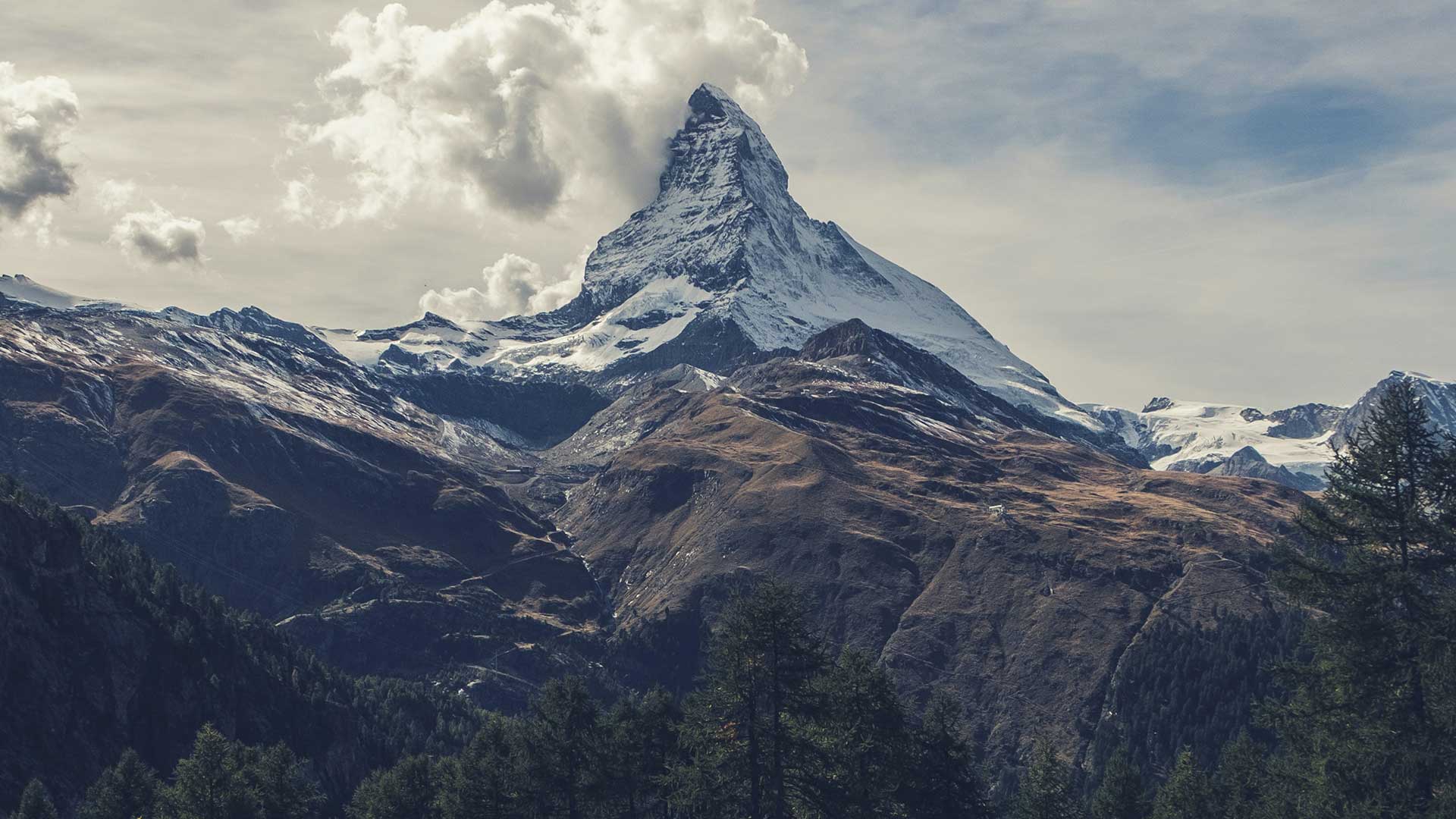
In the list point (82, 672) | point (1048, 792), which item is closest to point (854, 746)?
point (1048, 792)

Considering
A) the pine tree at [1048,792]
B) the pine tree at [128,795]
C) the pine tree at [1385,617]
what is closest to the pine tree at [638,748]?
the pine tree at [1048,792]

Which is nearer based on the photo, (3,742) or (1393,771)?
(1393,771)

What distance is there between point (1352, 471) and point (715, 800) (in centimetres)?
3583

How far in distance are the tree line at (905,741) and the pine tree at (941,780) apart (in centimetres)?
15

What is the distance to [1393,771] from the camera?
163ft

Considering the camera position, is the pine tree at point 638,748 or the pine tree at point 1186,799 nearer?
the pine tree at point 638,748

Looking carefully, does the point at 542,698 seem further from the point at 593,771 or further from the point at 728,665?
the point at 728,665

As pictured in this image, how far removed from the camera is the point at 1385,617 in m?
49.8

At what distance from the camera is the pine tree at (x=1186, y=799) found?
9475 cm

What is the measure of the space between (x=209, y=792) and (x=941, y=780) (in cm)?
4407

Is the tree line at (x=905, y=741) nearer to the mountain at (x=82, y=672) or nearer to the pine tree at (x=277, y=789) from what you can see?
the pine tree at (x=277, y=789)

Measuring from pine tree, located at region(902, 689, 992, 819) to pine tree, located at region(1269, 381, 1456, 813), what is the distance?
33.5 metres

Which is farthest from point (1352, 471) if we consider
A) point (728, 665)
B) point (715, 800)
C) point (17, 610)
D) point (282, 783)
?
point (17, 610)

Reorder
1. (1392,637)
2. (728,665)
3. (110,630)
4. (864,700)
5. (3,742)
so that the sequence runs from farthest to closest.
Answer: (110,630), (3,742), (864,700), (728,665), (1392,637)
